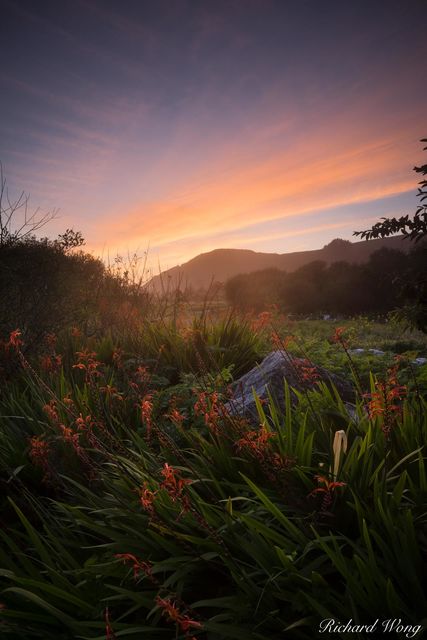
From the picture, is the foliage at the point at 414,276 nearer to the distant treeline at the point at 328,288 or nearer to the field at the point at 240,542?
the field at the point at 240,542

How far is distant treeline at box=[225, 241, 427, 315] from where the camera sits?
2617 cm

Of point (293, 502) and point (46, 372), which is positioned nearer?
point (293, 502)

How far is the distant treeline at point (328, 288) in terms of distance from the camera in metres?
26.2

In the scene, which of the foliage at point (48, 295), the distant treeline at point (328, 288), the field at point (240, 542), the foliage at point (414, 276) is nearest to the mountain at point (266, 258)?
the distant treeline at point (328, 288)

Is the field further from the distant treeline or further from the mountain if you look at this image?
the mountain

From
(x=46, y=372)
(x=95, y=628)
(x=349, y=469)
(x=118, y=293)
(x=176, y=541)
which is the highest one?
(x=118, y=293)

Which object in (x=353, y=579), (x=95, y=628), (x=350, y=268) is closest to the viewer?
(x=353, y=579)

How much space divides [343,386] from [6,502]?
3.26 metres

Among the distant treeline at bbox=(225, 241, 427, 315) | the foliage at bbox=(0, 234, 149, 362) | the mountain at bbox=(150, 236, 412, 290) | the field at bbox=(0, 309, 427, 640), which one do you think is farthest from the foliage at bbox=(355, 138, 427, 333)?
the mountain at bbox=(150, 236, 412, 290)

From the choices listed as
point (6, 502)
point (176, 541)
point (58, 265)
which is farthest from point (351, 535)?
point (58, 265)

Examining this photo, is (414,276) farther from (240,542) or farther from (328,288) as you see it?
(328,288)

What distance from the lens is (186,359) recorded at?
5539 mm

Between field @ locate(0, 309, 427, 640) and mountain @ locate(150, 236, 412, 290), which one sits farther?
mountain @ locate(150, 236, 412, 290)

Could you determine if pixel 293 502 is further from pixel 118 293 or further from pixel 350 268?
pixel 350 268
